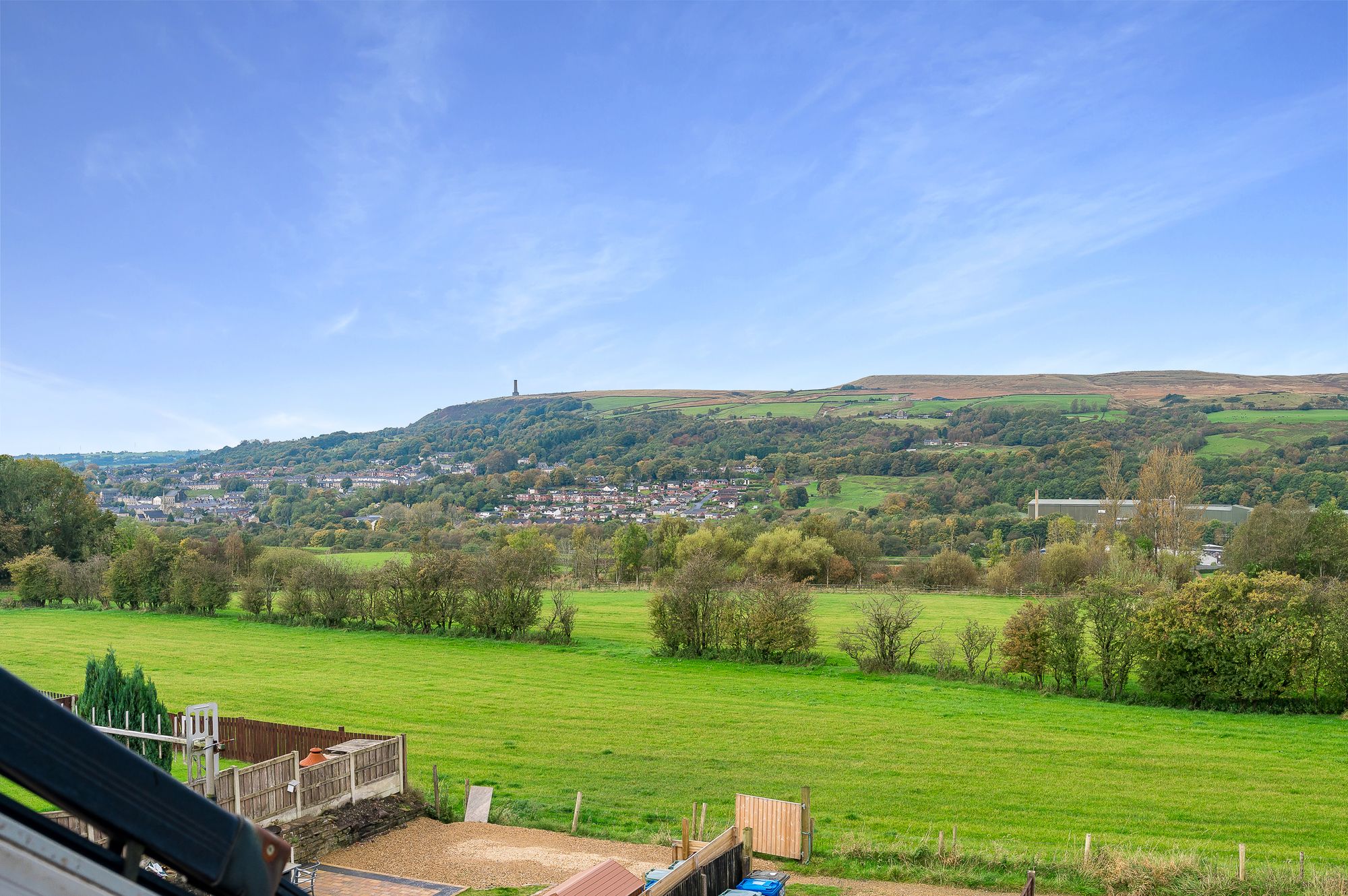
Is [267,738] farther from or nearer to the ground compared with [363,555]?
farther from the ground

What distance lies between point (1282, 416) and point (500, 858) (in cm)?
18419

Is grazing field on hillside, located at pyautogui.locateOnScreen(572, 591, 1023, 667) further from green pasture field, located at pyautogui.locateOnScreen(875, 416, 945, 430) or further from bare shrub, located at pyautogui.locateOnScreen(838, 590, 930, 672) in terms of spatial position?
green pasture field, located at pyautogui.locateOnScreen(875, 416, 945, 430)

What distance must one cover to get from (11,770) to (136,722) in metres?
24.6

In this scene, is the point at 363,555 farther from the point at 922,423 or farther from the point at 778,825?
the point at 922,423

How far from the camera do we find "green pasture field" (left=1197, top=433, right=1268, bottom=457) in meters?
136

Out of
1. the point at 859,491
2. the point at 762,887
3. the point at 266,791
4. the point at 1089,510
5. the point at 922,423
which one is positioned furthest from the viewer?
the point at 922,423

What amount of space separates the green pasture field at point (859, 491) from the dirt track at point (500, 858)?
350 feet

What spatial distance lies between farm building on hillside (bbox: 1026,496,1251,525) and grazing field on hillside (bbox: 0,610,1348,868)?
6110 cm

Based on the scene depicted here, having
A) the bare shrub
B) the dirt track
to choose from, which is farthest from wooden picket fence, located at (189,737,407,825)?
the bare shrub

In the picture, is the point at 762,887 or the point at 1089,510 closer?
the point at 762,887

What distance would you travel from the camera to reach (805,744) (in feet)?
103

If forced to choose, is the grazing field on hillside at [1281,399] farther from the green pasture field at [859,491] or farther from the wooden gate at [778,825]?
the wooden gate at [778,825]

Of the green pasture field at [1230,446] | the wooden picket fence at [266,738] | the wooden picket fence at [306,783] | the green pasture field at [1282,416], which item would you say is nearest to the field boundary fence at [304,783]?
the wooden picket fence at [306,783]

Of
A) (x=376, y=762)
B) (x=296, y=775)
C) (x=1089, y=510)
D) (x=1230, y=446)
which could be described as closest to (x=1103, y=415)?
(x=1230, y=446)
